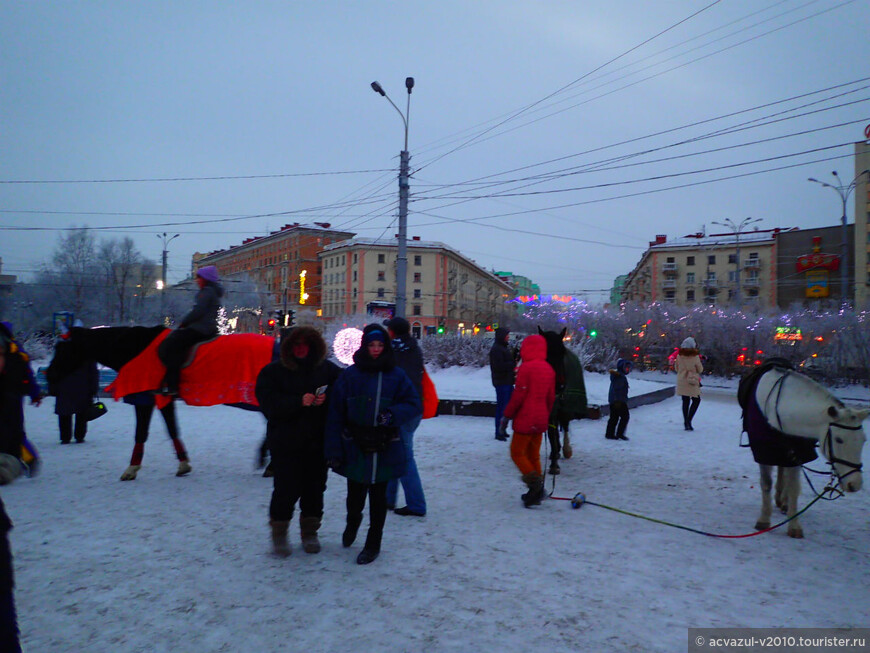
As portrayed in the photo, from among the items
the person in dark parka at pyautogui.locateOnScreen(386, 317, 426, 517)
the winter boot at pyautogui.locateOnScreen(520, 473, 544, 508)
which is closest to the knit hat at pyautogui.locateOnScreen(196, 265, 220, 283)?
the person in dark parka at pyautogui.locateOnScreen(386, 317, 426, 517)

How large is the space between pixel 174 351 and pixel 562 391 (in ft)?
16.1

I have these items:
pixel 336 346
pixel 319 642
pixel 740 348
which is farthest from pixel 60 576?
pixel 740 348

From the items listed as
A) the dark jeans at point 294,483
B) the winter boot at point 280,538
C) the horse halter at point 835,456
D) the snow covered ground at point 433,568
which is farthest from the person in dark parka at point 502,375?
the winter boot at point 280,538

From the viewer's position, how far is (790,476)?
17.7ft

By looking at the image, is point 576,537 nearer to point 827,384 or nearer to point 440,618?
point 440,618

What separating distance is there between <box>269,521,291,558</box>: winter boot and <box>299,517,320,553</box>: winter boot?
138mm

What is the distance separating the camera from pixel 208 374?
275 inches

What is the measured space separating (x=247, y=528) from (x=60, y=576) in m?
1.46

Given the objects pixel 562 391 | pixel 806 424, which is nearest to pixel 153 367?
pixel 562 391

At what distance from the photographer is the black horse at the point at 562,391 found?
7.67 m

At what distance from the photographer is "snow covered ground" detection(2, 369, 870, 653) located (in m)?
3.43

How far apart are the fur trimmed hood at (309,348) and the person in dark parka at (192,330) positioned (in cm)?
278

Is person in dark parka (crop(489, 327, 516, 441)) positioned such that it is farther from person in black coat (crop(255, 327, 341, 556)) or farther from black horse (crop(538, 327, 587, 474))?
person in black coat (crop(255, 327, 341, 556))

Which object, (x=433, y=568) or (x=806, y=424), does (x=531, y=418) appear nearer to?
(x=433, y=568)
